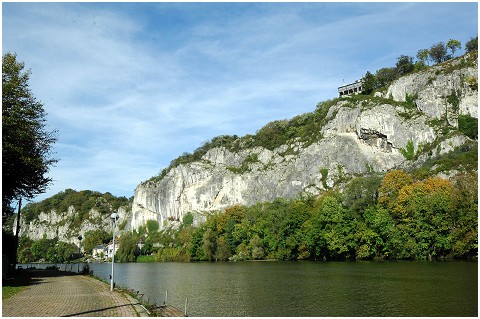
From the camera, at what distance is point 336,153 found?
117688 millimetres

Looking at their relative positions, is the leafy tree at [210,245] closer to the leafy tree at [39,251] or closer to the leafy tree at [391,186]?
the leafy tree at [391,186]

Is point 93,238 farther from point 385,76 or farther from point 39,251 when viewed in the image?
point 385,76

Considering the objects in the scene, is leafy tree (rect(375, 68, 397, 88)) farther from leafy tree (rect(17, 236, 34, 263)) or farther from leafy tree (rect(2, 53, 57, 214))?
leafy tree (rect(17, 236, 34, 263))

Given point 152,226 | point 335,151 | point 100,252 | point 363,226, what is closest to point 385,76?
point 335,151

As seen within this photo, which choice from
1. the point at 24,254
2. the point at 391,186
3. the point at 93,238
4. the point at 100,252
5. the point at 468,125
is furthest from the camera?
the point at 93,238

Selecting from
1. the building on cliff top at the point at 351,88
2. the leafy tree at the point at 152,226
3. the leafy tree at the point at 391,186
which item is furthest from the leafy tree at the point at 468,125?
the leafy tree at the point at 152,226

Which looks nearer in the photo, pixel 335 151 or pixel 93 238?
pixel 335 151

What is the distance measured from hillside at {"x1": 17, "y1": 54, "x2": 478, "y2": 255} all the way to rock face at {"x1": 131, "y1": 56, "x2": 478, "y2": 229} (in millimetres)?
267

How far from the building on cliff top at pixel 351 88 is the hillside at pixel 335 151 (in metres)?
9.33

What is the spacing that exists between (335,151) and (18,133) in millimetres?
102236

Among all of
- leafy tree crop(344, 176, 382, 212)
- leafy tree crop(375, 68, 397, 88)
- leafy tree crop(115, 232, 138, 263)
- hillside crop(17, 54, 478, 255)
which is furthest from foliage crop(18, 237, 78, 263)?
leafy tree crop(375, 68, 397, 88)

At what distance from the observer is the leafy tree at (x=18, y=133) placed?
24.3 meters

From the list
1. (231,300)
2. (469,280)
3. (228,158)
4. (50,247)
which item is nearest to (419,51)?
(228,158)

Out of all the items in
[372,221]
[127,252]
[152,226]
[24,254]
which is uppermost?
[372,221]
